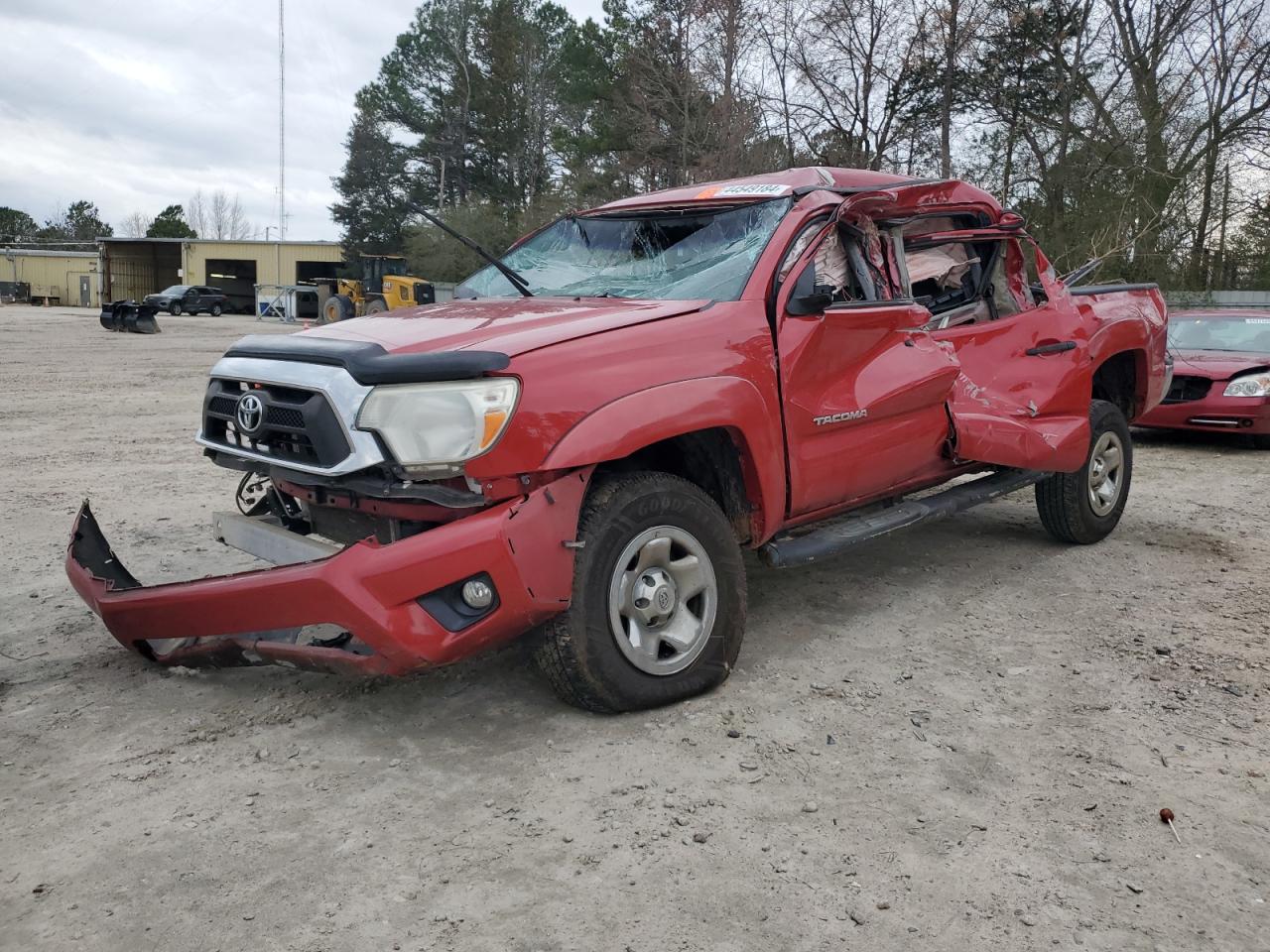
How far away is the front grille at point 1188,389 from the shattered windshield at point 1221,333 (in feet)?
2.76

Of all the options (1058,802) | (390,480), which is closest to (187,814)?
(390,480)

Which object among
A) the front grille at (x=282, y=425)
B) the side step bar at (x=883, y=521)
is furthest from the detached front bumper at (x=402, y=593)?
the side step bar at (x=883, y=521)

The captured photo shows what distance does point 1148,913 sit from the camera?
2.57m

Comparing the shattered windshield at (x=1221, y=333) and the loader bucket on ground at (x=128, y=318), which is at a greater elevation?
the loader bucket on ground at (x=128, y=318)

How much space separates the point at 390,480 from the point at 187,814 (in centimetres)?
112

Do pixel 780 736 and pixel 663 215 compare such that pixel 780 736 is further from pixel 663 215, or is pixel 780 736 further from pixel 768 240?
pixel 663 215

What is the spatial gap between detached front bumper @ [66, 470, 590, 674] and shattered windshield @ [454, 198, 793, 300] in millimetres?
1182

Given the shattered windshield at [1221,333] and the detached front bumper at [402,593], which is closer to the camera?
the detached front bumper at [402,593]

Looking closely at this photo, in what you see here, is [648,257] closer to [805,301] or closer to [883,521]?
[805,301]

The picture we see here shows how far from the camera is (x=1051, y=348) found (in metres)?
5.68

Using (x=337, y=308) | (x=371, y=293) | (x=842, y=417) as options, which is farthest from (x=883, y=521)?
(x=337, y=308)

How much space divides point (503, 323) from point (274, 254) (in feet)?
193

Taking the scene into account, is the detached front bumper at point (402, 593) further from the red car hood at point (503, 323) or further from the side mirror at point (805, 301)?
the side mirror at point (805, 301)

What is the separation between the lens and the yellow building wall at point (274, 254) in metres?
57.8
